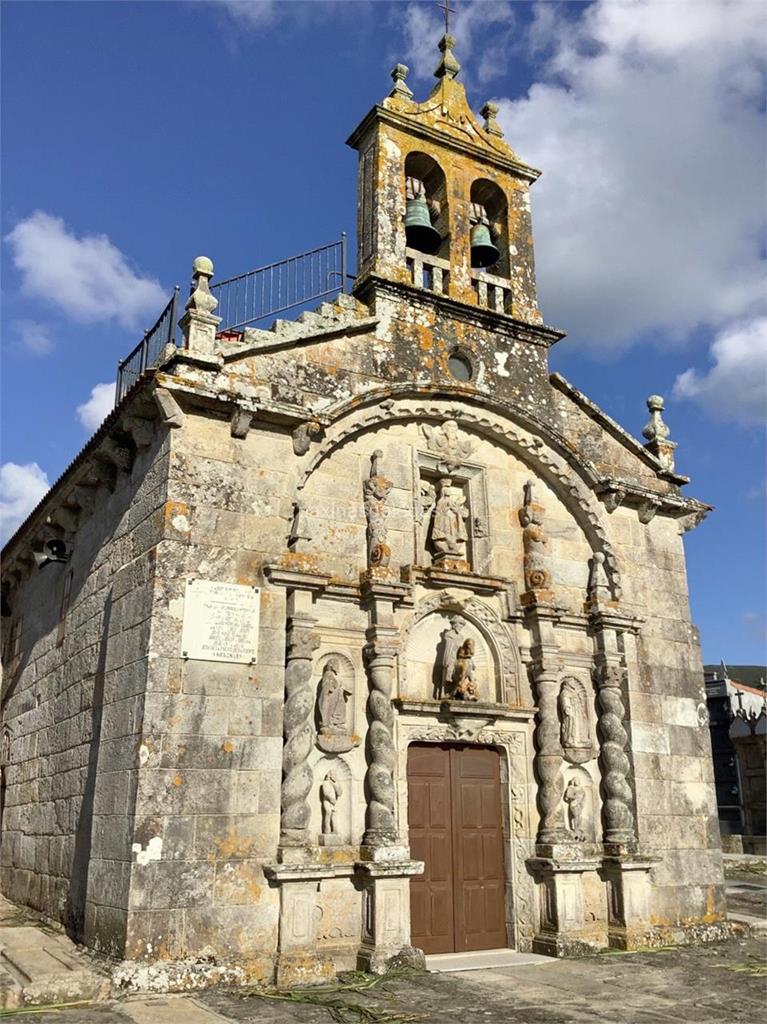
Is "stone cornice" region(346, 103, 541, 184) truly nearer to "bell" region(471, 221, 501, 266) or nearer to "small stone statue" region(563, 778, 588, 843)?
"bell" region(471, 221, 501, 266)

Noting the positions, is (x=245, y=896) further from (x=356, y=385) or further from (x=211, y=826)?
(x=356, y=385)

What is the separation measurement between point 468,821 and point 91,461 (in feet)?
17.4

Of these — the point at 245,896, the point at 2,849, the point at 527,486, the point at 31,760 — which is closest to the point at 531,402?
the point at 527,486

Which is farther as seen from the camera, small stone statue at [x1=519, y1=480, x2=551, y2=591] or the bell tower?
the bell tower

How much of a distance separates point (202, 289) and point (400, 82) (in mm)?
4452

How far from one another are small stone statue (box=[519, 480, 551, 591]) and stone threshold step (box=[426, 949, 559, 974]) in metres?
3.55

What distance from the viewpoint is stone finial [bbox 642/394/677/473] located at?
36.8ft

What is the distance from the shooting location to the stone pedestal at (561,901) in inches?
335

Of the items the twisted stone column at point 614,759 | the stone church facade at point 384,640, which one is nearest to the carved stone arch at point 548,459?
the stone church facade at point 384,640

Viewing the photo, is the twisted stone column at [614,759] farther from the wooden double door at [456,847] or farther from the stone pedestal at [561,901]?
the wooden double door at [456,847]

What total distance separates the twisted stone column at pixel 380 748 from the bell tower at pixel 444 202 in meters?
3.96

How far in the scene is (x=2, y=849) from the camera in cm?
1172

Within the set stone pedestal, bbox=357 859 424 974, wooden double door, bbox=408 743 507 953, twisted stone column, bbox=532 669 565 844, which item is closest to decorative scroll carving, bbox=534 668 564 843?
twisted stone column, bbox=532 669 565 844

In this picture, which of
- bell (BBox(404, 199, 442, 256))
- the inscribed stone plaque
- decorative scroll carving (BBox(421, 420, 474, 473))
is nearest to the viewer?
the inscribed stone plaque
